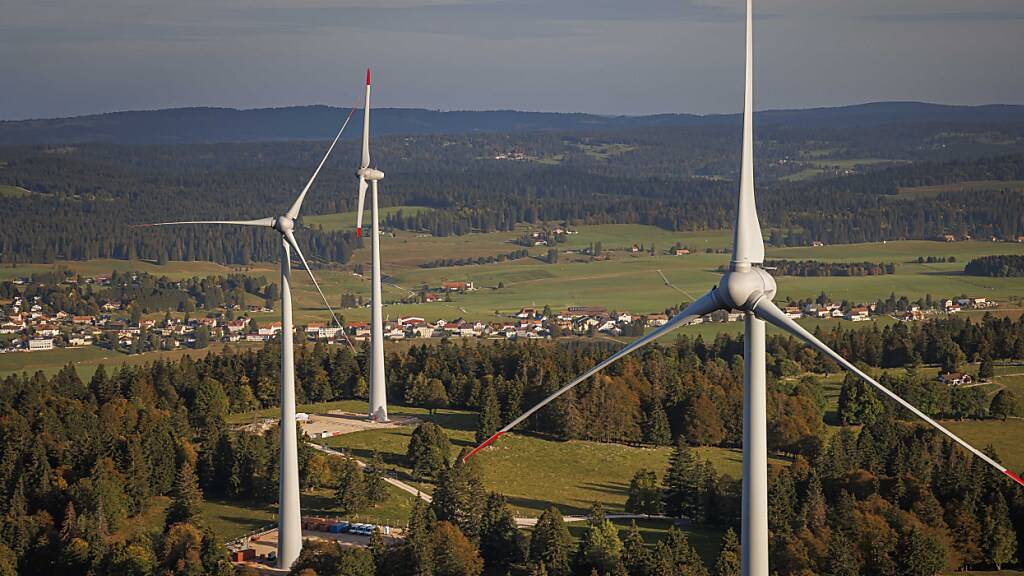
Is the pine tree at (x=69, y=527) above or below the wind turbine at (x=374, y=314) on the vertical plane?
below

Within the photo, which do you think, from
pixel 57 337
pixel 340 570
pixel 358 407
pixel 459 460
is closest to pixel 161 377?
pixel 358 407

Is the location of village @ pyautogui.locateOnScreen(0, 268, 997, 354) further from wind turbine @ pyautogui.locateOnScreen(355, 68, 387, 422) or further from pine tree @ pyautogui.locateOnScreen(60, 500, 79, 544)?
pine tree @ pyautogui.locateOnScreen(60, 500, 79, 544)

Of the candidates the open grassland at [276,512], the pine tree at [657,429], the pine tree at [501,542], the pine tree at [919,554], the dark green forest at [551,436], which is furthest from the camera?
the pine tree at [657,429]

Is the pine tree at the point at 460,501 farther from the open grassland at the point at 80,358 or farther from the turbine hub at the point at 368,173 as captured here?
the open grassland at the point at 80,358

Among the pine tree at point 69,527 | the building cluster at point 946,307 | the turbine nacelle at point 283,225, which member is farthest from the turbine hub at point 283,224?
the building cluster at point 946,307

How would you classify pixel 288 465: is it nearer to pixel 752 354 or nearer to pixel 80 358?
pixel 752 354

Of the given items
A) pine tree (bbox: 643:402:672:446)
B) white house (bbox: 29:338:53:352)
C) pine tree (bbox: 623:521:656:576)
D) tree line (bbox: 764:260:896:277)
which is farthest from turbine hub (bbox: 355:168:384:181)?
tree line (bbox: 764:260:896:277)

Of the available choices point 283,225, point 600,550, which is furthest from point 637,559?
point 283,225
